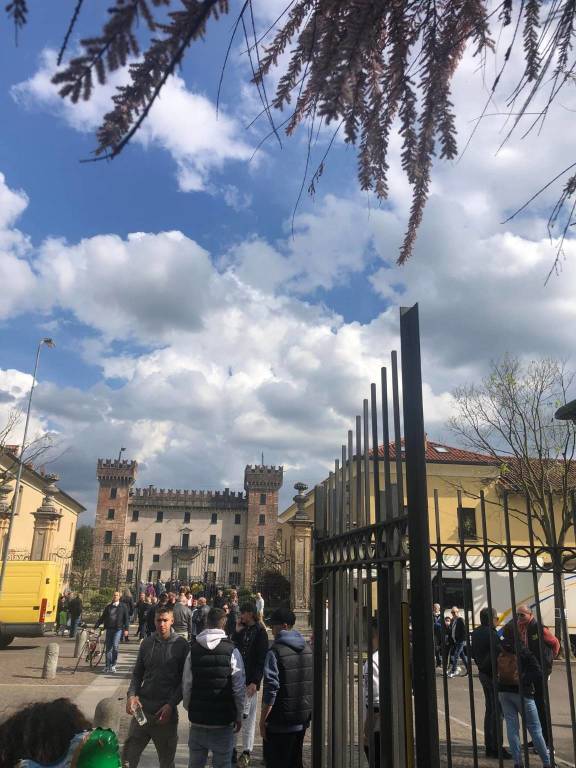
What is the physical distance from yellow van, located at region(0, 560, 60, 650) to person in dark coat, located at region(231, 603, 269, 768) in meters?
12.8

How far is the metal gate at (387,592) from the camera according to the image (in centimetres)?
255

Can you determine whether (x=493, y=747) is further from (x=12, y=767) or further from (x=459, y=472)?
(x=459, y=472)

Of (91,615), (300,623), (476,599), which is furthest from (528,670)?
(91,615)

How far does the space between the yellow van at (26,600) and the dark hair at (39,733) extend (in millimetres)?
18017

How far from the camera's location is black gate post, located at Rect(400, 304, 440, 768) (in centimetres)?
244

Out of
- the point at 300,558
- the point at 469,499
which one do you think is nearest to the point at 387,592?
the point at 300,558

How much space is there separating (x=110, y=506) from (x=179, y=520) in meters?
8.79

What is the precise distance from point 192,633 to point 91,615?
16876 millimetres

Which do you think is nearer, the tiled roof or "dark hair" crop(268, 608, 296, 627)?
"dark hair" crop(268, 608, 296, 627)

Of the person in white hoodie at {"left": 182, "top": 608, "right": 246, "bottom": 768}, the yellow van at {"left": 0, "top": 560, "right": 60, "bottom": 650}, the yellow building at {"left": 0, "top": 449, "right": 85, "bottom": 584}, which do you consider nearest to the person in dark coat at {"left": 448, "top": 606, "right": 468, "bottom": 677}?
the person in white hoodie at {"left": 182, "top": 608, "right": 246, "bottom": 768}

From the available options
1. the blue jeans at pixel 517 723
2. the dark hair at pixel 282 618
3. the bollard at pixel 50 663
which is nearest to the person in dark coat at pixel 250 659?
the dark hair at pixel 282 618

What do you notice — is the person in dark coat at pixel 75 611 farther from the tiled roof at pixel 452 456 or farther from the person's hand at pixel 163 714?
the person's hand at pixel 163 714

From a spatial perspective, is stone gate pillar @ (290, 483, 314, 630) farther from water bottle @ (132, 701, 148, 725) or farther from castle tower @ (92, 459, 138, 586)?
castle tower @ (92, 459, 138, 586)

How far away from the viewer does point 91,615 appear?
94.2ft
